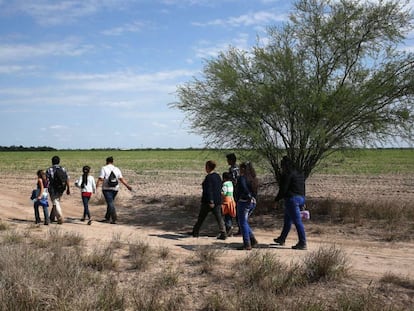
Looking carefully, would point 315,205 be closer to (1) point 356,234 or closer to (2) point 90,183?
(1) point 356,234

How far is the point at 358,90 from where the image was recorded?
543 inches

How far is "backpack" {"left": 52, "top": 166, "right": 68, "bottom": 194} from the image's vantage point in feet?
41.7

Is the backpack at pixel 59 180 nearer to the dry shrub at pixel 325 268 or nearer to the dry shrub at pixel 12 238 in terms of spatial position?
the dry shrub at pixel 12 238

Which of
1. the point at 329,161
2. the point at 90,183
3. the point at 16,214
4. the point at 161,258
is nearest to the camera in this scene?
the point at 161,258

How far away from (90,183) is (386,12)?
33.5 feet

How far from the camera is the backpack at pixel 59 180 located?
12.7 metres

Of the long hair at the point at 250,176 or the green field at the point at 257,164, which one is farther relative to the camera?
the green field at the point at 257,164

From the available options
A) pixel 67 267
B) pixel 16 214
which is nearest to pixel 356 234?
pixel 67 267

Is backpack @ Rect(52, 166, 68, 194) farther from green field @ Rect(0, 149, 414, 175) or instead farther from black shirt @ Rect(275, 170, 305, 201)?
black shirt @ Rect(275, 170, 305, 201)

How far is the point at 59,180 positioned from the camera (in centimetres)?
1271

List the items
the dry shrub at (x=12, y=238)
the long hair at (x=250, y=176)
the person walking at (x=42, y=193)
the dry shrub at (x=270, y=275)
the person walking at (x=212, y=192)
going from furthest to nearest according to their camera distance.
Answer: the person walking at (x=42, y=193) < the person walking at (x=212, y=192) < the long hair at (x=250, y=176) < the dry shrub at (x=12, y=238) < the dry shrub at (x=270, y=275)

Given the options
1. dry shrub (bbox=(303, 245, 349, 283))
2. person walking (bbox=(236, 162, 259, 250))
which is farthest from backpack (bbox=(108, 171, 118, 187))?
dry shrub (bbox=(303, 245, 349, 283))

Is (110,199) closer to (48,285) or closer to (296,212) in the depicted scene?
(296,212)

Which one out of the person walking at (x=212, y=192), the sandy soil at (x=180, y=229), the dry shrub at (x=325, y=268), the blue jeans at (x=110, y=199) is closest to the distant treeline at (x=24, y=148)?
the sandy soil at (x=180, y=229)
